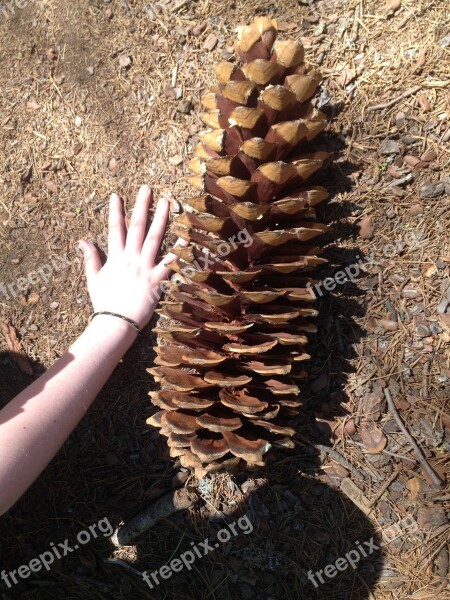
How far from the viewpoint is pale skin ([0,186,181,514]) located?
4.17 ft

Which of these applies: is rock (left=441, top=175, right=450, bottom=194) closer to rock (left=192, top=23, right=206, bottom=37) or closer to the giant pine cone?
the giant pine cone

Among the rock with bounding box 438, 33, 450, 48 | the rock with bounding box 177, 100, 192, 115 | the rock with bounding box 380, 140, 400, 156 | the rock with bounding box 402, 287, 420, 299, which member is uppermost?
the rock with bounding box 177, 100, 192, 115

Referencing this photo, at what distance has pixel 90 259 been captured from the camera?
1.64 meters

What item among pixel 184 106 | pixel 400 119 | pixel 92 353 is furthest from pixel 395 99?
pixel 92 353

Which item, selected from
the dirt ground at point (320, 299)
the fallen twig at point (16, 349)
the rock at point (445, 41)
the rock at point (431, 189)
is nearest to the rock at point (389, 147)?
the dirt ground at point (320, 299)

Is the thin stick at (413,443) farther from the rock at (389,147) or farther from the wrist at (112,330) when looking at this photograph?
the wrist at (112,330)

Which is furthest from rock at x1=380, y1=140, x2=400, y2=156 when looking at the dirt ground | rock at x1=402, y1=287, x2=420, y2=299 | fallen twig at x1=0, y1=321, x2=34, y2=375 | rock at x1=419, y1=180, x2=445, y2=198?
fallen twig at x1=0, y1=321, x2=34, y2=375

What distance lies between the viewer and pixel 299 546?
143 centimetres

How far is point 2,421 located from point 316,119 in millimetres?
1172

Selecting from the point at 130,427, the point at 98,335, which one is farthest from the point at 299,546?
the point at 98,335

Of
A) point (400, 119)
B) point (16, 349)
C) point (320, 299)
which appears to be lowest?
point (320, 299)

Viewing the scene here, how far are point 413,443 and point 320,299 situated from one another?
496mm

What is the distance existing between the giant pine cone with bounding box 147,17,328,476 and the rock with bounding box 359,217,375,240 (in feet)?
0.87

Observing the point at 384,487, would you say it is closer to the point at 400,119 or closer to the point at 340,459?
the point at 340,459
